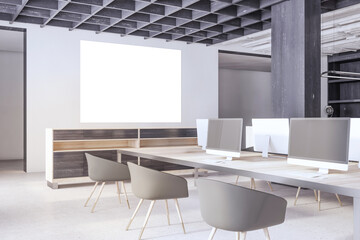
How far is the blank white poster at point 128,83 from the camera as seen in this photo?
9047 millimetres

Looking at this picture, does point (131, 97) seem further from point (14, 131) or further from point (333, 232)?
point (333, 232)

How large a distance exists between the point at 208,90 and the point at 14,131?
5.88 metres

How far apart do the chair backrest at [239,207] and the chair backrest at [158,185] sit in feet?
3.05

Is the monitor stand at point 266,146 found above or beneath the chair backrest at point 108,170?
above

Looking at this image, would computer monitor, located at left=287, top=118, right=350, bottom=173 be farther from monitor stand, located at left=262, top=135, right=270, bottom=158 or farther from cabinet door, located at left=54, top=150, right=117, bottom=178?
cabinet door, located at left=54, top=150, right=117, bottom=178

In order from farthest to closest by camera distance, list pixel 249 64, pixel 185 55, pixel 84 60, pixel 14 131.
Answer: pixel 249 64
pixel 14 131
pixel 185 55
pixel 84 60

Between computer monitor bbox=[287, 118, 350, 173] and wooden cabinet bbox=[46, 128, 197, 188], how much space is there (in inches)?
144

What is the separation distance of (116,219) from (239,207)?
90.4 inches

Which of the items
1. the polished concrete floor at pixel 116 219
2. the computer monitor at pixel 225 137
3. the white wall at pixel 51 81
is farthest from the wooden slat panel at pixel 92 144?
the computer monitor at pixel 225 137

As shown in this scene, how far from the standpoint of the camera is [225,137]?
4.18 metres

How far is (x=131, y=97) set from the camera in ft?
31.4

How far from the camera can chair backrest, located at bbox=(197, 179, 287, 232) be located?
2.49m

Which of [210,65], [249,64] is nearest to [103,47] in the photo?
[210,65]

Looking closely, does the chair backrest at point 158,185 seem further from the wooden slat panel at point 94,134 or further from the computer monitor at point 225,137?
the wooden slat panel at point 94,134
